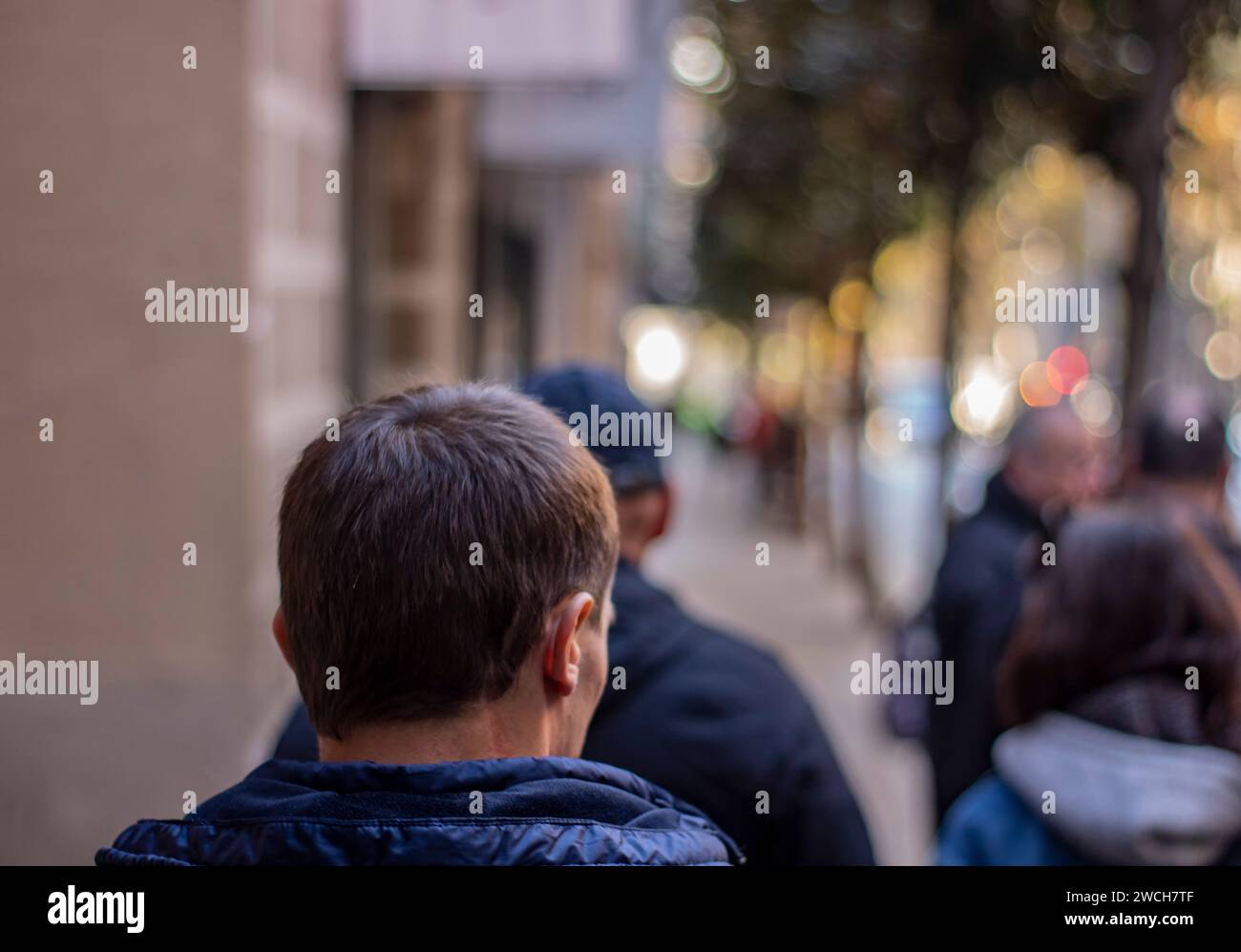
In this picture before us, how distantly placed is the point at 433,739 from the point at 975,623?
10.4 feet

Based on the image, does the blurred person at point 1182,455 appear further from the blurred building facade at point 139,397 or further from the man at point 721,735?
the blurred building facade at point 139,397

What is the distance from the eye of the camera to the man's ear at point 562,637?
1520 millimetres

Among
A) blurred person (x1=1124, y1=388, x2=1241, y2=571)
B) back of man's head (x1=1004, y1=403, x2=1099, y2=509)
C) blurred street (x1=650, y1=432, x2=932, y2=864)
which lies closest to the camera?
blurred person (x1=1124, y1=388, x2=1241, y2=571)

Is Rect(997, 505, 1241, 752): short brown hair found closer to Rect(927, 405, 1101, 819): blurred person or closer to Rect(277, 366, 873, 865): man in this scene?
Rect(277, 366, 873, 865): man

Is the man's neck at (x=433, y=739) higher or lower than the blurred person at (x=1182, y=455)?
lower

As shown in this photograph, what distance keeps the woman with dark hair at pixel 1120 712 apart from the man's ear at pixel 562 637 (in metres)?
1.15

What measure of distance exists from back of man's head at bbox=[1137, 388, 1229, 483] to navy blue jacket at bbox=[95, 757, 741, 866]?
3304 mm

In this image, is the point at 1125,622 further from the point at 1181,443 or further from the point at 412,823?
the point at 1181,443

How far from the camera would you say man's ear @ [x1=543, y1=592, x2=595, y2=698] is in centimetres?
152

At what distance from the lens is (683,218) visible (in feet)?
96.4

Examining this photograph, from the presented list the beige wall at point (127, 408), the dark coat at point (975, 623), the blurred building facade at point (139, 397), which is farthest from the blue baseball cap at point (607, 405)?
the dark coat at point (975, 623)

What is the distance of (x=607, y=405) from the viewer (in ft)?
9.51

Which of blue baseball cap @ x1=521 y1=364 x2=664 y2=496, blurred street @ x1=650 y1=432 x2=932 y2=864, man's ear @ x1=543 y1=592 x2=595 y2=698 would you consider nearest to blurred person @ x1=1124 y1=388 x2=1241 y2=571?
blurred street @ x1=650 y1=432 x2=932 y2=864
